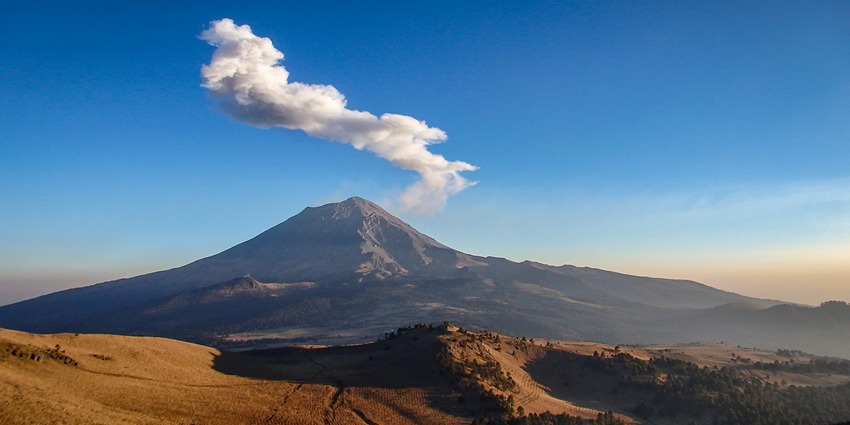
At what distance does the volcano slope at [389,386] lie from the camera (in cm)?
2088

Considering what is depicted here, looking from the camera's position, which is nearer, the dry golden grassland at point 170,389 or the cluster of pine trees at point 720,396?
the dry golden grassland at point 170,389

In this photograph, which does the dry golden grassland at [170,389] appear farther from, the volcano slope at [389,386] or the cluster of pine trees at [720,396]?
the cluster of pine trees at [720,396]

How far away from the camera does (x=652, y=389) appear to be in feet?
117

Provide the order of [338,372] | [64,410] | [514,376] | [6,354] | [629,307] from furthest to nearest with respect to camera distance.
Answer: [629,307] < [514,376] < [338,372] < [6,354] < [64,410]

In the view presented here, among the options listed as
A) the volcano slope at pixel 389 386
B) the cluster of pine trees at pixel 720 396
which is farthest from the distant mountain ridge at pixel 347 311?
the cluster of pine trees at pixel 720 396

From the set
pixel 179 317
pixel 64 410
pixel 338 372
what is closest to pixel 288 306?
pixel 179 317

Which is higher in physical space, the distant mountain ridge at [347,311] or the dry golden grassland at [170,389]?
the dry golden grassland at [170,389]

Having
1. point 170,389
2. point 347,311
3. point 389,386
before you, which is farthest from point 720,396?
point 347,311

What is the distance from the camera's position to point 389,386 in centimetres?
2934

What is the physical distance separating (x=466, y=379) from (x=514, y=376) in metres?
6.81

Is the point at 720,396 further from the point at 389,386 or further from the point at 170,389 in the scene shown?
the point at 170,389

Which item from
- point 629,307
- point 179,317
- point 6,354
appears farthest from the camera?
point 629,307

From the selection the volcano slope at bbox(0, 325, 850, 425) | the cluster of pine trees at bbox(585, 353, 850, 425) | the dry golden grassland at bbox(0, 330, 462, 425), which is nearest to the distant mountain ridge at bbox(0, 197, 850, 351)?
the volcano slope at bbox(0, 325, 850, 425)

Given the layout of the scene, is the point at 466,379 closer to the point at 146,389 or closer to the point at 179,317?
the point at 146,389
